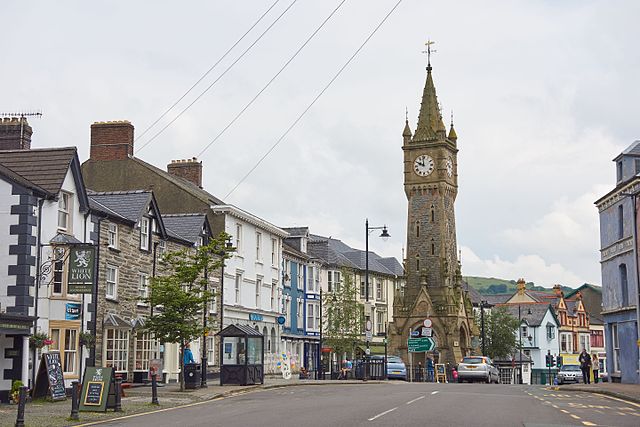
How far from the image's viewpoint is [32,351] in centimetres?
2731

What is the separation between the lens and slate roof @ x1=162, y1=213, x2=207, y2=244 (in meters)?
42.9

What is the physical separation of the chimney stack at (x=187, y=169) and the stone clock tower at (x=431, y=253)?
31.5 m

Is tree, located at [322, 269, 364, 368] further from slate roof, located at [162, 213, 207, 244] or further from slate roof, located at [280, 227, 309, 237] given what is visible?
slate roof, located at [162, 213, 207, 244]

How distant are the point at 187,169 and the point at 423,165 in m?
33.3

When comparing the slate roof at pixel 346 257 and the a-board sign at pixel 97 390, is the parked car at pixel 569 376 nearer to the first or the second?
the slate roof at pixel 346 257

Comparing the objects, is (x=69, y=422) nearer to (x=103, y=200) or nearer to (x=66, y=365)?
(x=66, y=365)

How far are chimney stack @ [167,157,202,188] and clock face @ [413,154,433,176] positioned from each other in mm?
32440

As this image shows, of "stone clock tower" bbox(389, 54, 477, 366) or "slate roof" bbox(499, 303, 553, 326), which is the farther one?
"slate roof" bbox(499, 303, 553, 326)

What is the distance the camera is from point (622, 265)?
40.4 m

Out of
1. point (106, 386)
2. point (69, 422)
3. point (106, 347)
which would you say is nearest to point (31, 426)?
point (69, 422)

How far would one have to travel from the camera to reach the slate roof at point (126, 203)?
1407 inches

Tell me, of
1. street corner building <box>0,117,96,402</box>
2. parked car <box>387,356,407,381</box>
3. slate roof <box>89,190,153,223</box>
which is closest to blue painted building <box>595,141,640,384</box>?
parked car <box>387,356,407,381</box>

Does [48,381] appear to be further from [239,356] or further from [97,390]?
[239,356]

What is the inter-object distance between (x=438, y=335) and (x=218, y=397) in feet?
173
